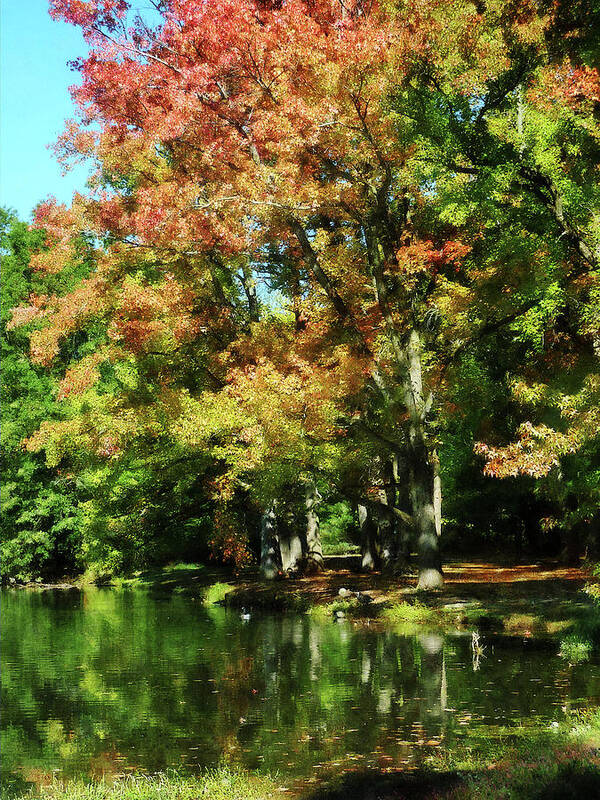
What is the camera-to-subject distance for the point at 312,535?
35031 millimetres

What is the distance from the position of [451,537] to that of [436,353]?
20.2 m

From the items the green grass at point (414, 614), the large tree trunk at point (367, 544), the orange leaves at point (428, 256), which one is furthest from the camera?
the large tree trunk at point (367, 544)

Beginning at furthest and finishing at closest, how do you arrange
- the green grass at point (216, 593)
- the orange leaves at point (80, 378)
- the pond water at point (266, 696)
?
the green grass at point (216, 593) < the orange leaves at point (80, 378) < the pond water at point (266, 696)

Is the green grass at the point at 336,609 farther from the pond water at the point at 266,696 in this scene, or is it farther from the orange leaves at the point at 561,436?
the orange leaves at the point at 561,436

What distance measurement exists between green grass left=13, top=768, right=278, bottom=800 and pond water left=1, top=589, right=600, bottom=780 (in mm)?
533

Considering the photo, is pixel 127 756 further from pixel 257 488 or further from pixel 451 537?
pixel 451 537

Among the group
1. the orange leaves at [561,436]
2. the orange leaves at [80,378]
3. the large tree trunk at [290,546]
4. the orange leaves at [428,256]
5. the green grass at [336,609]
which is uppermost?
the orange leaves at [428,256]

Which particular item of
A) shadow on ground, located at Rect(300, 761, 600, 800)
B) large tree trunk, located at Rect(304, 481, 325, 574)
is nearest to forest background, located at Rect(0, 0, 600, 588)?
large tree trunk, located at Rect(304, 481, 325, 574)

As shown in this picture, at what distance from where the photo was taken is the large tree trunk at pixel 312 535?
110 ft

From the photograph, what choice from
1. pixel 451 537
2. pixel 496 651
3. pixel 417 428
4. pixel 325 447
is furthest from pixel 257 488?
pixel 451 537

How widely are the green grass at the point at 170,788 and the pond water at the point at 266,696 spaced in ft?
1.75

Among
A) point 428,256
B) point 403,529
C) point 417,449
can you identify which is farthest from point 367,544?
point 428,256

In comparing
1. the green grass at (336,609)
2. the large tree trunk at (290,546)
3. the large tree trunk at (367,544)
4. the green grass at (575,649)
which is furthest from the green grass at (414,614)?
the large tree trunk at (290,546)

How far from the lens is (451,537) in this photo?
4238 cm
